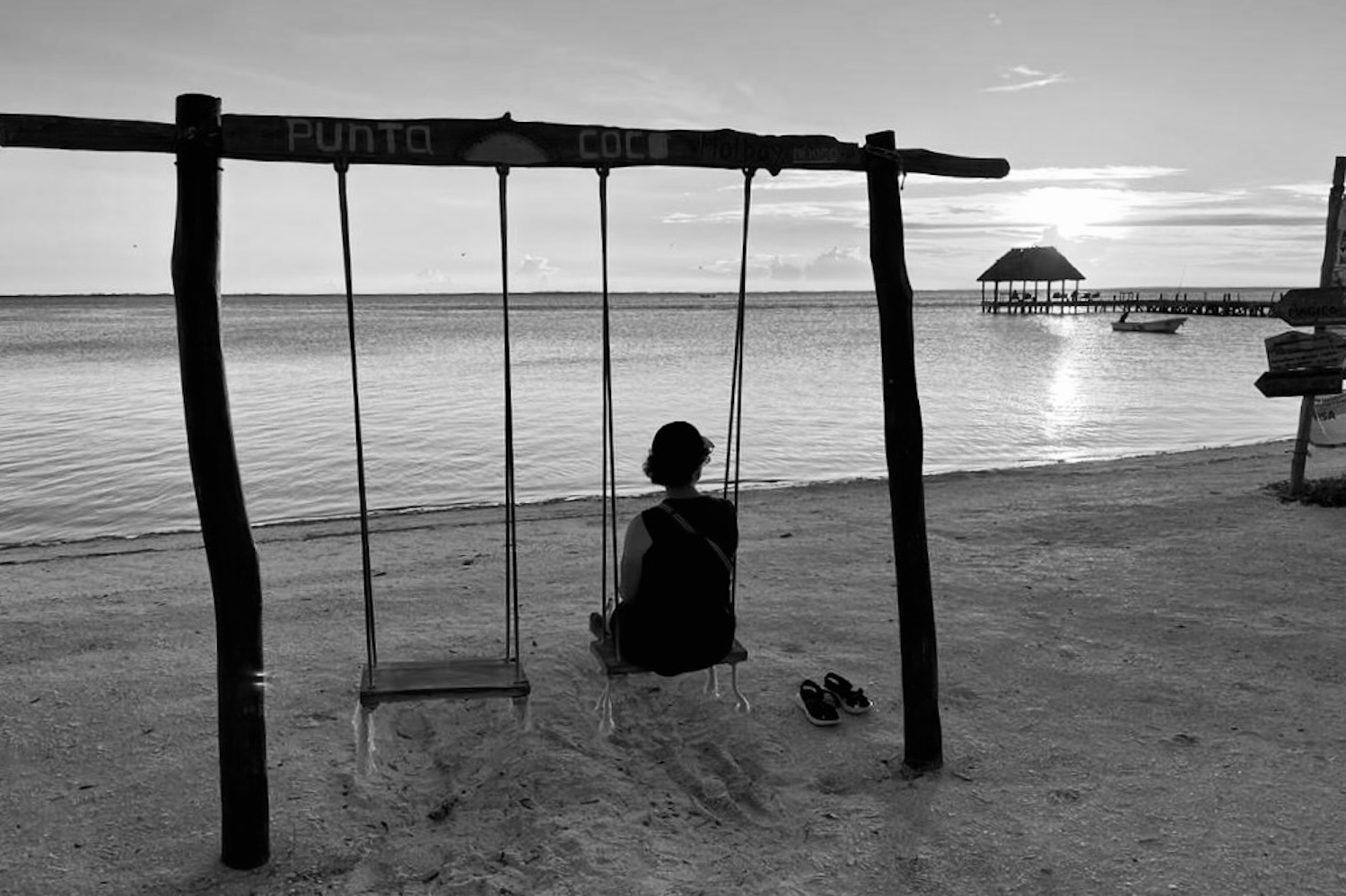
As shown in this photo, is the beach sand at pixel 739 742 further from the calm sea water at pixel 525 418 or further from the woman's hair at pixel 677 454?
the calm sea water at pixel 525 418

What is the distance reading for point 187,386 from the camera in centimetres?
349

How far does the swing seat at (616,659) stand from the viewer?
14.0 ft

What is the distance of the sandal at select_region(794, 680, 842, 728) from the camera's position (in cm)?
485

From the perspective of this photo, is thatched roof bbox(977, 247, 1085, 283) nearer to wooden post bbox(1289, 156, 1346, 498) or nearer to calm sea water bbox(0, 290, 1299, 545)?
calm sea water bbox(0, 290, 1299, 545)

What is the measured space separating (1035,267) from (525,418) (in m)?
74.9

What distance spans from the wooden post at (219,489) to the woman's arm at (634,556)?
1454 mm

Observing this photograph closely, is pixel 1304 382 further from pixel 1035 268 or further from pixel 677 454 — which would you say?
pixel 1035 268

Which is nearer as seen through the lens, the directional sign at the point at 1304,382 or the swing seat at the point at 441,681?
the swing seat at the point at 441,681

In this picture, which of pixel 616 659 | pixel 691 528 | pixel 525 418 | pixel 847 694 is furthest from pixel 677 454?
pixel 525 418

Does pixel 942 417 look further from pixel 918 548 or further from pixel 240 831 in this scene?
pixel 240 831

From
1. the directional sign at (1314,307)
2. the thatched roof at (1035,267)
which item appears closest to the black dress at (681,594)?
the directional sign at (1314,307)

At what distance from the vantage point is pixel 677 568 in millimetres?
4121

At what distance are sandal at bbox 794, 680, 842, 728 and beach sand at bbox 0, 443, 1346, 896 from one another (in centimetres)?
5

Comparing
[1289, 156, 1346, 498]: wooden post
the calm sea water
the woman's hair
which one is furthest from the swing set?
the calm sea water
